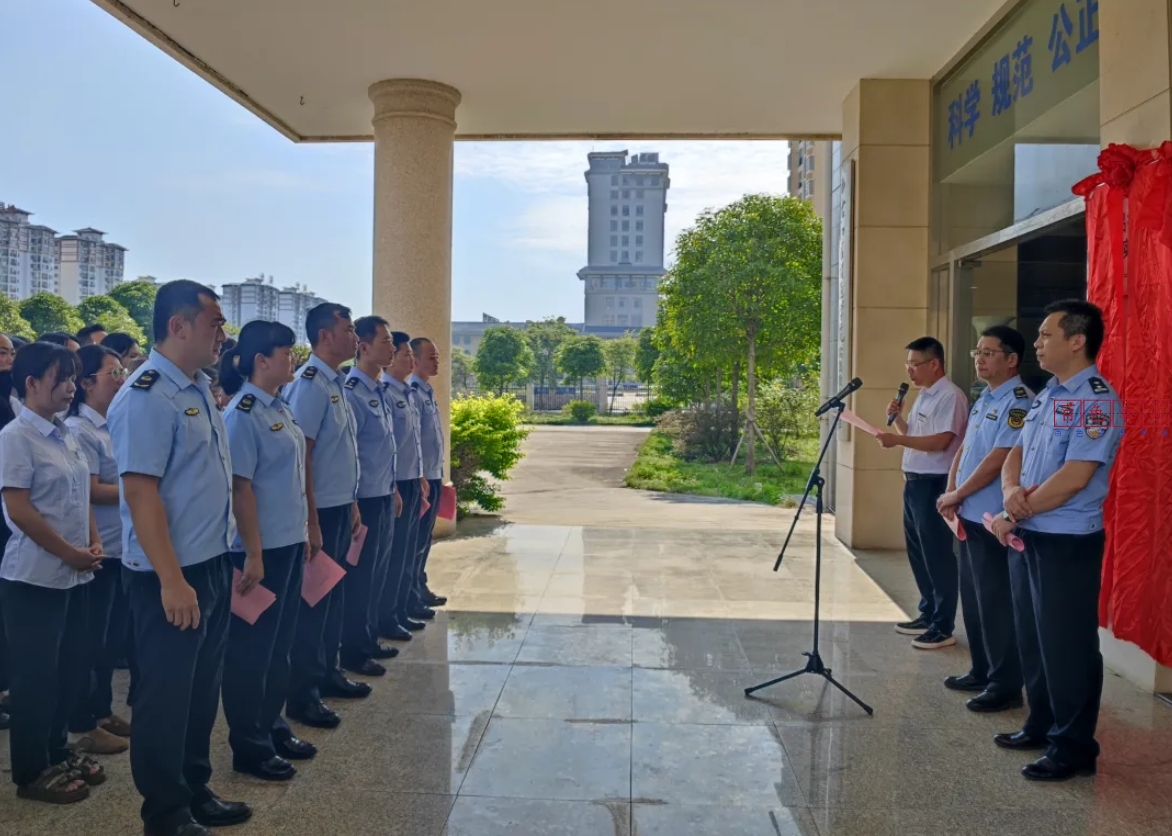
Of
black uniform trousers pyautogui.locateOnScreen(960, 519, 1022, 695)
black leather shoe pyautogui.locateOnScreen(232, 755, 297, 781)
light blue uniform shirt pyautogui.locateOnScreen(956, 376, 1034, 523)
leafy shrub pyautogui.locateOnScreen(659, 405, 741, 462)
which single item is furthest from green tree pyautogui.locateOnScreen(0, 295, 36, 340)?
black uniform trousers pyautogui.locateOnScreen(960, 519, 1022, 695)

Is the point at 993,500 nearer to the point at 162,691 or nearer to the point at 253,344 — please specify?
the point at 253,344

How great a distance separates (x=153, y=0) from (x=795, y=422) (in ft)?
40.5

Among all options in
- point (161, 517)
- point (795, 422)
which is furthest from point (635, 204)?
point (161, 517)

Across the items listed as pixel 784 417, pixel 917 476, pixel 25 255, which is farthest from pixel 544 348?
pixel 917 476

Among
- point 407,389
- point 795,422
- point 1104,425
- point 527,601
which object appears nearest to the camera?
point 1104,425

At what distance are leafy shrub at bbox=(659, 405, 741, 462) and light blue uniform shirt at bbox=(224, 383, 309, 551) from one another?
45.0ft

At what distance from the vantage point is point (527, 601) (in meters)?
5.33

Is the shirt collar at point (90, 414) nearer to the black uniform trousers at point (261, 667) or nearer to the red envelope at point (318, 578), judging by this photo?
the black uniform trousers at point (261, 667)

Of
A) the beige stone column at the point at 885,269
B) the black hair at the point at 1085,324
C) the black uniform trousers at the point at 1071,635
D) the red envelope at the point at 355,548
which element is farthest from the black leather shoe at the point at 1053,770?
the beige stone column at the point at 885,269

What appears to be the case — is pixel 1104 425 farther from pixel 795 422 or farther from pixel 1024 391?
pixel 795 422

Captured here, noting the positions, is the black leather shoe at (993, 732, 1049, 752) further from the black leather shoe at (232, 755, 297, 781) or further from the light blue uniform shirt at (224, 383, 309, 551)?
the light blue uniform shirt at (224, 383, 309, 551)

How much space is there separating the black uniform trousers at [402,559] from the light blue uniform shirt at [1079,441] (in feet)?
9.92

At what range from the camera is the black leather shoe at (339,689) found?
12.0 feet

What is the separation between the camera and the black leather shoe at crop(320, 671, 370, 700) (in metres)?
3.67
